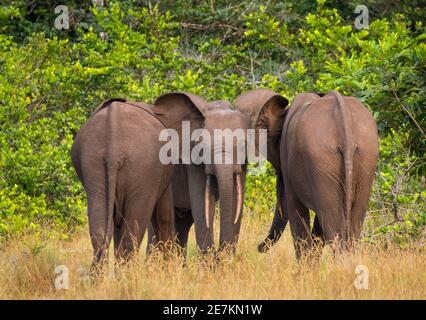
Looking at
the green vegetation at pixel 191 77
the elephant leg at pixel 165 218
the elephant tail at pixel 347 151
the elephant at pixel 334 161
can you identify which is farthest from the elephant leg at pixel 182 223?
the elephant tail at pixel 347 151

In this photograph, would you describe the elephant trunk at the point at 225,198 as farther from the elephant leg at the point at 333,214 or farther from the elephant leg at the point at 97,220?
the elephant leg at the point at 97,220

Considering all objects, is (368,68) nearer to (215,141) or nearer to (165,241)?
(215,141)

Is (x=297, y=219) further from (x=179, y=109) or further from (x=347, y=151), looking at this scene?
(x=179, y=109)

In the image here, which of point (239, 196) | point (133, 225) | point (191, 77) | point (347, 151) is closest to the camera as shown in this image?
point (347, 151)

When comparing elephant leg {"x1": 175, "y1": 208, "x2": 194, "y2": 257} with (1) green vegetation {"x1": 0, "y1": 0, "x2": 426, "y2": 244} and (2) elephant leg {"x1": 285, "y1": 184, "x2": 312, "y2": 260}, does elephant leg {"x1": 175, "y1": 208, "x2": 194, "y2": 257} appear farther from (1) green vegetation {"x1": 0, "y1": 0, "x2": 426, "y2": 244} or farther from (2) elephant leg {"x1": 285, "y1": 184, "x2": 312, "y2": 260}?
(1) green vegetation {"x1": 0, "y1": 0, "x2": 426, "y2": 244}

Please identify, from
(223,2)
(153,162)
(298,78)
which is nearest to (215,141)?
(153,162)

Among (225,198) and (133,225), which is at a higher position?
(225,198)

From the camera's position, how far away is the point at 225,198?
357 inches

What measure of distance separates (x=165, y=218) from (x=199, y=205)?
0.35 metres

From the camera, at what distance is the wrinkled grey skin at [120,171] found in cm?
816

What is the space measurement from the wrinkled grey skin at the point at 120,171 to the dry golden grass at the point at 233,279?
34 centimetres

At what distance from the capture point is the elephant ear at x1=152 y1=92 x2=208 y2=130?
9.49 metres

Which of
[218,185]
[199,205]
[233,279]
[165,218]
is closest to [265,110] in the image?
[218,185]

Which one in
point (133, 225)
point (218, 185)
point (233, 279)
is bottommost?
point (233, 279)
